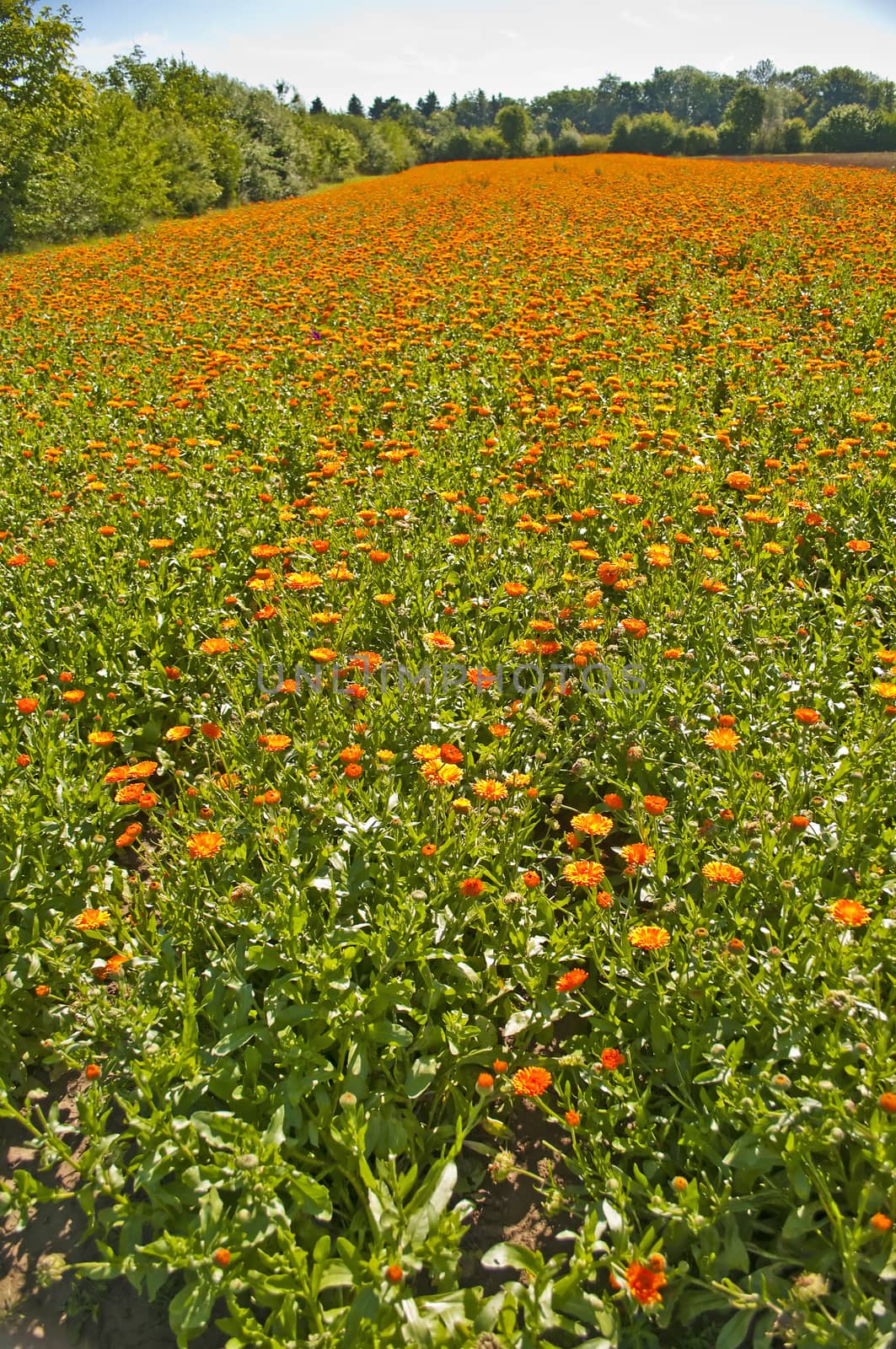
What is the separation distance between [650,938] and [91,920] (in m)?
1.48

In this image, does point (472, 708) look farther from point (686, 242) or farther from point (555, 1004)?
point (686, 242)

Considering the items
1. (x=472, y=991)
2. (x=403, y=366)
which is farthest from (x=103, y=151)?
(x=472, y=991)

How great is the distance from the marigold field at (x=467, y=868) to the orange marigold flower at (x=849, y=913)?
6cm

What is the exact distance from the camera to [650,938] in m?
2.05

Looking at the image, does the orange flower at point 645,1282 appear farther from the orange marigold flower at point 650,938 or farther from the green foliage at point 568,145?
the green foliage at point 568,145

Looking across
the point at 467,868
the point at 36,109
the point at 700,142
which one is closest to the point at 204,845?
the point at 467,868

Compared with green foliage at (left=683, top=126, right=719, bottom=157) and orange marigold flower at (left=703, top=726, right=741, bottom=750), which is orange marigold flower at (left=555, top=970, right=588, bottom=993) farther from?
green foliage at (left=683, top=126, right=719, bottom=157)

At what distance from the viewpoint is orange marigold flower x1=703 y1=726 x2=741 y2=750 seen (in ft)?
8.29

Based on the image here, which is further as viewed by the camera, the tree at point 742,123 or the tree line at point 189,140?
the tree at point 742,123

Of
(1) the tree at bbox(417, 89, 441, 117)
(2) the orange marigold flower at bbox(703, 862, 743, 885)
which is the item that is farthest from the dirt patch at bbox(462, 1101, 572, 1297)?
(1) the tree at bbox(417, 89, 441, 117)

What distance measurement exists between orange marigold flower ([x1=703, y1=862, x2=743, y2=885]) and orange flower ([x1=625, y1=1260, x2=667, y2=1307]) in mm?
844

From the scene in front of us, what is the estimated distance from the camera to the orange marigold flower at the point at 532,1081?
189cm

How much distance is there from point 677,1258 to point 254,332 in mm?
7891

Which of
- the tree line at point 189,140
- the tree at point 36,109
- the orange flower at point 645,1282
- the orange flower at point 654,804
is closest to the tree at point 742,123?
the tree line at point 189,140
